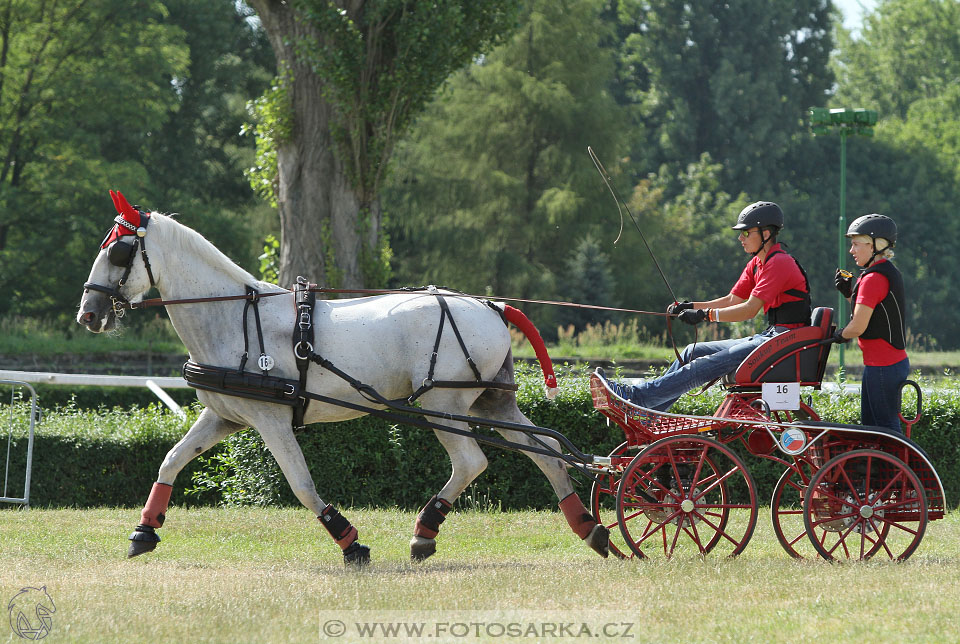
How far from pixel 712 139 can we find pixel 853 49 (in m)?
13.6

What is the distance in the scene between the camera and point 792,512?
6.64m

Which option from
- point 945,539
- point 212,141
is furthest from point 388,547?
point 212,141

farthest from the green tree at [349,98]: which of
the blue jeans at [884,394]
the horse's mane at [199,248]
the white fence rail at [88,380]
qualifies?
the blue jeans at [884,394]

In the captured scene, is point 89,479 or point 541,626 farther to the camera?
point 89,479

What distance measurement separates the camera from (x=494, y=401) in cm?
718

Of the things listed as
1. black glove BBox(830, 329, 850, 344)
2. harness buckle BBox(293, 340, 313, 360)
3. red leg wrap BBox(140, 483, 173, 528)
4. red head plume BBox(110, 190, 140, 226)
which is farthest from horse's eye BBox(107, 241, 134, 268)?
black glove BBox(830, 329, 850, 344)

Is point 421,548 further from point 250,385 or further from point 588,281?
point 588,281

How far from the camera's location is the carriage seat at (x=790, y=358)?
656cm

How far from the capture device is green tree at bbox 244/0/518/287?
13.0 metres

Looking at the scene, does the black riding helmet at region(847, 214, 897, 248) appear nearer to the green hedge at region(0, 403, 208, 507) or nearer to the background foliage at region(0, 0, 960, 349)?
the green hedge at region(0, 403, 208, 507)

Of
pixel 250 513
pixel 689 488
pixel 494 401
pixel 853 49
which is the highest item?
pixel 853 49

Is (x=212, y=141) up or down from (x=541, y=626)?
up

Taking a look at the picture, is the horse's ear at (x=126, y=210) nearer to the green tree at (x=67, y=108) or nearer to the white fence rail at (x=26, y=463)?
the white fence rail at (x=26, y=463)

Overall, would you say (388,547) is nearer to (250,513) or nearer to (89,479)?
(250,513)
